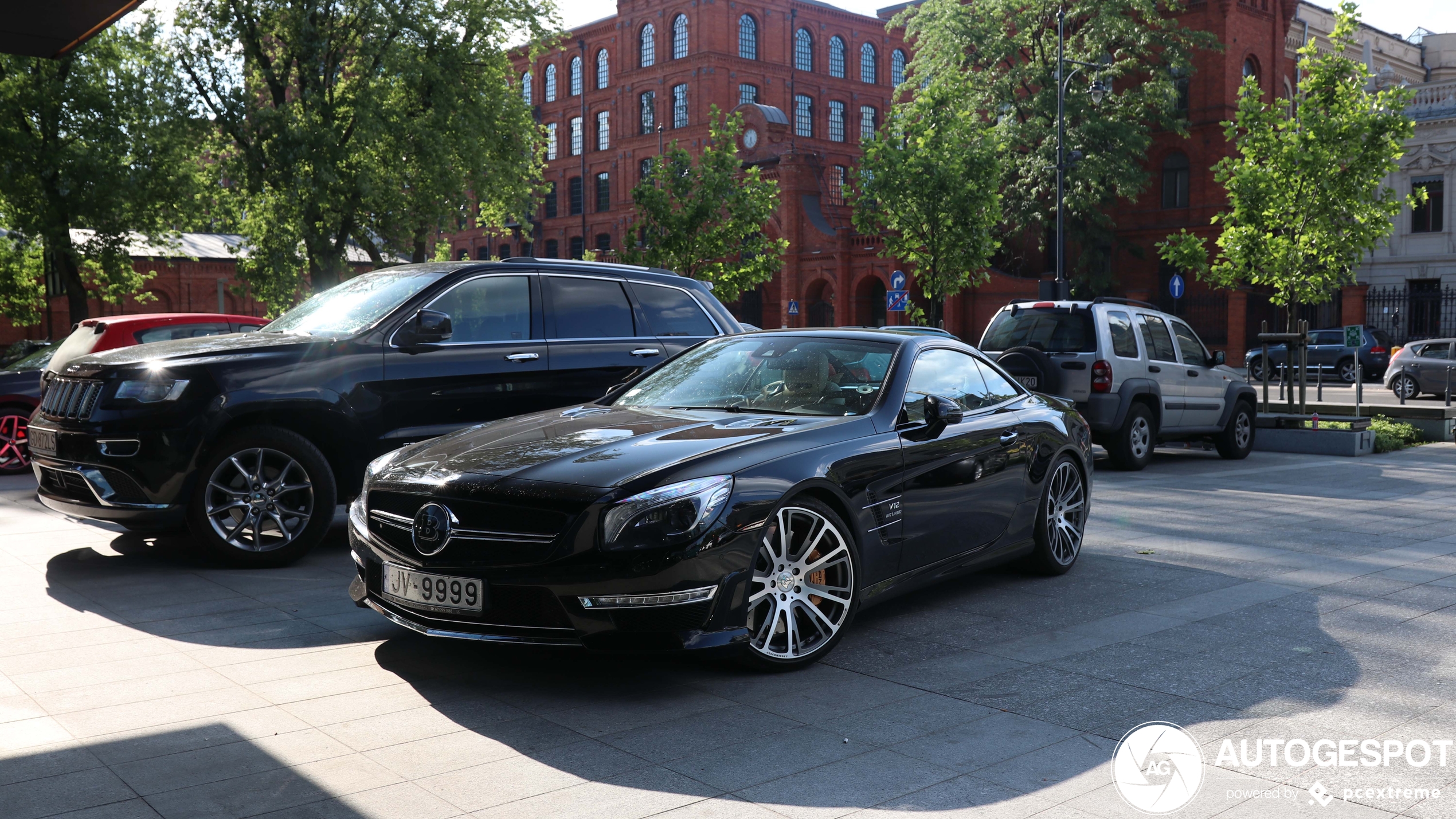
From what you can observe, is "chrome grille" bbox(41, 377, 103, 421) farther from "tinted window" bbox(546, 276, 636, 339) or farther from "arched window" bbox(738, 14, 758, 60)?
"arched window" bbox(738, 14, 758, 60)

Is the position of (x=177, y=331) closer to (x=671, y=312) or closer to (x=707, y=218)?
(x=671, y=312)

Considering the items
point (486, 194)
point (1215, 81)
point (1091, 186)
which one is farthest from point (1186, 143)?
point (486, 194)

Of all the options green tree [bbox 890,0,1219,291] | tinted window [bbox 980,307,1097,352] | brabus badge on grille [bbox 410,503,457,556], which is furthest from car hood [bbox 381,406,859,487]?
green tree [bbox 890,0,1219,291]

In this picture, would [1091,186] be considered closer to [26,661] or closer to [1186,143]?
[1186,143]

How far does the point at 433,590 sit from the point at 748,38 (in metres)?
62.7

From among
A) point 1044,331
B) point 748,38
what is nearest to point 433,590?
point 1044,331

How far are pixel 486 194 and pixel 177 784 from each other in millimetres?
28974

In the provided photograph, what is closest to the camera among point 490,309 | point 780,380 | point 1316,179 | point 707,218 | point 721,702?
point 721,702

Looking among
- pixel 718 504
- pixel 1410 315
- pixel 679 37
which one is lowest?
pixel 718 504

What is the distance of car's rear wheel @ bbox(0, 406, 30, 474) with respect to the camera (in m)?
13.0

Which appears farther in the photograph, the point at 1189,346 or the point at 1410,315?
the point at 1410,315

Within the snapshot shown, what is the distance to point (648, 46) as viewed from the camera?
66.1 metres

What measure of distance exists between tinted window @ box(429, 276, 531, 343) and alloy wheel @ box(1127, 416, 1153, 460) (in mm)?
7855

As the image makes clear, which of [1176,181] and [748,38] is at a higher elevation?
[748,38]
